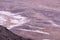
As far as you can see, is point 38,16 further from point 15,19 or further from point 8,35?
point 8,35

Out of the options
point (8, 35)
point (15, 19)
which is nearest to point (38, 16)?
point (15, 19)

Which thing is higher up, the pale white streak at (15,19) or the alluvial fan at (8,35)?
the pale white streak at (15,19)

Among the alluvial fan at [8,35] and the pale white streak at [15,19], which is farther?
the pale white streak at [15,19]

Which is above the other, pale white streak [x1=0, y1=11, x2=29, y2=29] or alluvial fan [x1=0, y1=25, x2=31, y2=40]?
pale white streak [x1=0, y1=11, x2=29, y2=29]

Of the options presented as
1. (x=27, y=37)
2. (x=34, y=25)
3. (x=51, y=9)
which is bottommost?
(x=27, y=37)

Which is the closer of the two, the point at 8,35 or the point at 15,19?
the point at 8,35

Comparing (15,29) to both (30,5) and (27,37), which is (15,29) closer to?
(27,37)

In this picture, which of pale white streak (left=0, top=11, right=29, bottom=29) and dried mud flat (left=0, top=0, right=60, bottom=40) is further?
pale white streak (left=0, top=11, right=29, bottom=29)

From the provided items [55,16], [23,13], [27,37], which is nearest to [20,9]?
[23,13]
